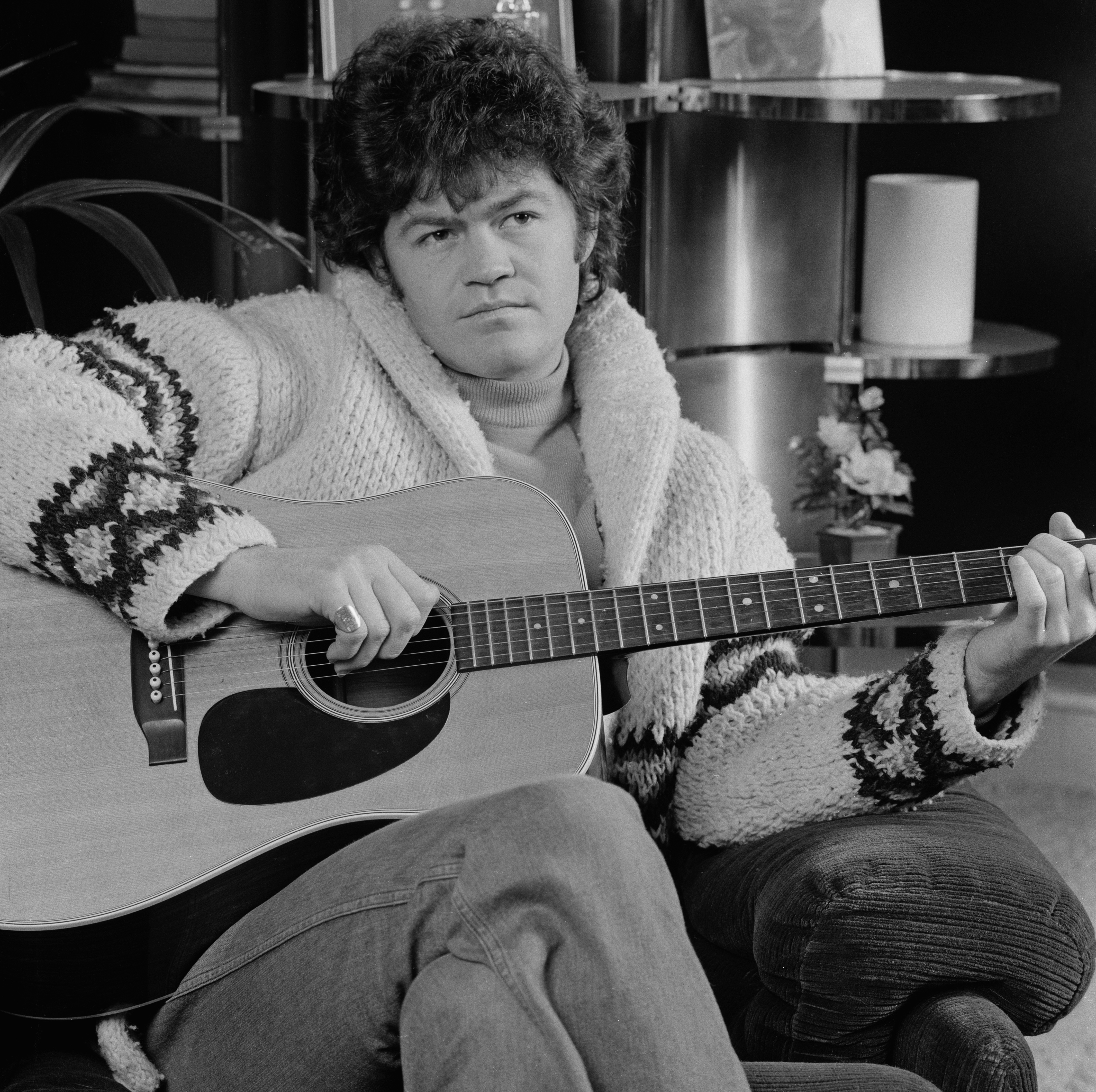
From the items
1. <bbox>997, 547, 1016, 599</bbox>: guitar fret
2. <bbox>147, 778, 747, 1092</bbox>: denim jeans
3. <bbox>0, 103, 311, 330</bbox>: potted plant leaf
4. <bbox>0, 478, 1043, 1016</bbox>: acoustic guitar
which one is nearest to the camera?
<bbox>147, 778, 747, 1092</bbox>: denim jeans

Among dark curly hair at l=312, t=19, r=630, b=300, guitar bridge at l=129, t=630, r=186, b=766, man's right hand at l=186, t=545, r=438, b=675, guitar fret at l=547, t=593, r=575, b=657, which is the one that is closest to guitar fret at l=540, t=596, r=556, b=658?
guitar fret at l=547, t=593, r=575, b=657

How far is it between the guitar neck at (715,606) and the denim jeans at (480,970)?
223 mm

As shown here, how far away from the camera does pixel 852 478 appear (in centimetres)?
231

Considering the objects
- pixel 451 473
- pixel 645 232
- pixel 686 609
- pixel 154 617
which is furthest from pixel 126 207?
pixel 686 609

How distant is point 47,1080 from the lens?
3.70 ft

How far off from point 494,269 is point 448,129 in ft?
0.47

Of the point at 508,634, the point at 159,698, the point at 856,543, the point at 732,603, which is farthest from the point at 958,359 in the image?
the point at 159,698

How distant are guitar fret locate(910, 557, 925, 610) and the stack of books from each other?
1.43m

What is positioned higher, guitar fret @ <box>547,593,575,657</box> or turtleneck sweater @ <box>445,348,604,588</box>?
turtleneck sweater @ <box>445,348,604,588</box>

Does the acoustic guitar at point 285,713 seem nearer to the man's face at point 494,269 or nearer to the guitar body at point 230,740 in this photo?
the guitar body at point 230,740

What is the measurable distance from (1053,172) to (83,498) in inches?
69.9

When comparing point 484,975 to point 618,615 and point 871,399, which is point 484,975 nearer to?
point 618,615

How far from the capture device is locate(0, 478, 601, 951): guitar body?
117 centimetres

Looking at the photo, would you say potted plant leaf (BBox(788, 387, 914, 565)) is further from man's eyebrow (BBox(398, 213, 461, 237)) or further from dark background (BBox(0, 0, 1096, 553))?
man's eyebrow (BBox(398, 213, 461, 237))
